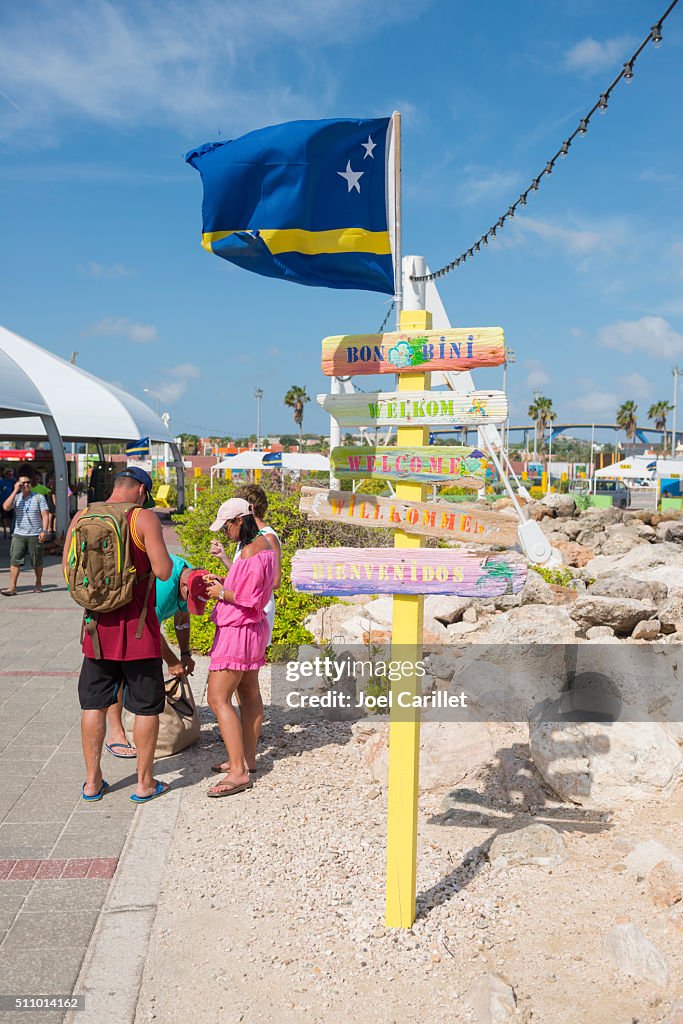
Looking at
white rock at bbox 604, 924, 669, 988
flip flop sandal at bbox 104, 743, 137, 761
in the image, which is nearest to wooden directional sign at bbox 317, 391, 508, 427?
white rock at bbox 604, 924, 669, 988

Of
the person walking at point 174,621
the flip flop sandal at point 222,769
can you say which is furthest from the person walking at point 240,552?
the person walking at point 174,621

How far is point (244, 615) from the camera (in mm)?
4523

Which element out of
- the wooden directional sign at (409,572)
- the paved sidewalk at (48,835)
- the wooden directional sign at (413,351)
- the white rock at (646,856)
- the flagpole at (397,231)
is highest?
the flagpole at (397,231)

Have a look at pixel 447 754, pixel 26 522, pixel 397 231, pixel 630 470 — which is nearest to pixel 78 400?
pixel 26 522

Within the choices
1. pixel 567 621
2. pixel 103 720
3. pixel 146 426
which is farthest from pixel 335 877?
pixel 146 426

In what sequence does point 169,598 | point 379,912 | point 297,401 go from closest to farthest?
point 379,912 < point 169,598 < point 297,401

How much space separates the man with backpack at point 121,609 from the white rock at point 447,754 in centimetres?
127

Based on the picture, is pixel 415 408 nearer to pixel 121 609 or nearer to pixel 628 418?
pixel 121 609

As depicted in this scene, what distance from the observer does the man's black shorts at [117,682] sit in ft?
13.9

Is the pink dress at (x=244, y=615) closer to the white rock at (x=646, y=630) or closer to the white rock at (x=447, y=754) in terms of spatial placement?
the white rock at (x=447, y=754)

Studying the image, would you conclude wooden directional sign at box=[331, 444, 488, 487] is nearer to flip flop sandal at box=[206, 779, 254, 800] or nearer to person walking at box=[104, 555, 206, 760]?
person walking at box=[104, 555, 206, 760]

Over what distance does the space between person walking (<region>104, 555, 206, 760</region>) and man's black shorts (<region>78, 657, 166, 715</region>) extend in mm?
311

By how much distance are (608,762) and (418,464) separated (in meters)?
2.12

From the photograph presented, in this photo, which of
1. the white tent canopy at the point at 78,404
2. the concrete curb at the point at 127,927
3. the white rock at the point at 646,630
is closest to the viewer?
the concrete curb at the point at 127,927
